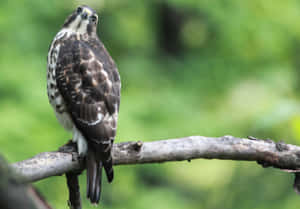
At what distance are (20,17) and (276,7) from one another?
374 cm

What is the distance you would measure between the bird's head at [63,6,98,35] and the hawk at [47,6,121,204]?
31 centimetres

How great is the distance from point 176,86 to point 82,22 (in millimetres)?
3134

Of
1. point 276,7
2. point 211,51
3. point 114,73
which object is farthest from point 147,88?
point 114,73

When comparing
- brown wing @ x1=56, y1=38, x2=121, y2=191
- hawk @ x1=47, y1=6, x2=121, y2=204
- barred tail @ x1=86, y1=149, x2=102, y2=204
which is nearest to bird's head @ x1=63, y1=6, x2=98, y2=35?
hawk @ x1=47, y1=6, x2=121, y2=204

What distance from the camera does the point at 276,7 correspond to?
774 cm

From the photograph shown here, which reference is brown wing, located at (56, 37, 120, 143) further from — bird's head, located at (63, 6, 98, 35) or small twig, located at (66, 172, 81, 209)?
bird's head, located at (63, 6, 98, 35)

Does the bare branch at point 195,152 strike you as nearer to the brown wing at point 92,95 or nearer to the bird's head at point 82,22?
the brown wing at point 92,95

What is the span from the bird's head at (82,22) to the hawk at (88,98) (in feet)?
1.03

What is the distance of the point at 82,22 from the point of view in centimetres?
479

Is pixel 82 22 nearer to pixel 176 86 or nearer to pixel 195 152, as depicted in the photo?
pixel 195 152

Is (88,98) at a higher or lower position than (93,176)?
higher

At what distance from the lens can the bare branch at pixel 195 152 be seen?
333cm

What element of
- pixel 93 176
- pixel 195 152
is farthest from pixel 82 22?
pixel 195 152

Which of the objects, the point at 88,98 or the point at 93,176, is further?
the point at 88,98
